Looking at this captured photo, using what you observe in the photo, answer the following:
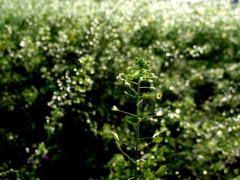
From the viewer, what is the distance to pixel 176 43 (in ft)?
13.1

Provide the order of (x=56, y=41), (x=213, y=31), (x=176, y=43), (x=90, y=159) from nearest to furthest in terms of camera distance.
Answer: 1. (x=90, y=159)
2. (x=56, y=41)
3. (x=176, y=43)
4. (x=213, y=31)

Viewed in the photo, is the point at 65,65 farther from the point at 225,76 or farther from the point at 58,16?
the point at 225,76

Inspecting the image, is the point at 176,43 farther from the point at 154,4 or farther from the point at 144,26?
the point at 154,4

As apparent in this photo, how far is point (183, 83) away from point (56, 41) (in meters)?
1.58

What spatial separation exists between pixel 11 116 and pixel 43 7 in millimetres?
1699

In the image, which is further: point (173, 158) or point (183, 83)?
point (183, 83)

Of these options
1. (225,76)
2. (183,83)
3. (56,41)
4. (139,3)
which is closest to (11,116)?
(56,41)

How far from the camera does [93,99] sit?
10.6 feet

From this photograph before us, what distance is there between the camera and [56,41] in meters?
3.44

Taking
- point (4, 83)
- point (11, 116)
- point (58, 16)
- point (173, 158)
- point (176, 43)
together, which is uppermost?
point (58, 16)

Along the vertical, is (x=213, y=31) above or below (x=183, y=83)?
above

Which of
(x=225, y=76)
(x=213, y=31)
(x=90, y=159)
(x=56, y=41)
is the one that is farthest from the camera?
(x=213, y=31)

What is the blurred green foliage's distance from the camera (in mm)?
2816

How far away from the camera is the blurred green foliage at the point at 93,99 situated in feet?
9.24
